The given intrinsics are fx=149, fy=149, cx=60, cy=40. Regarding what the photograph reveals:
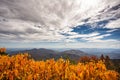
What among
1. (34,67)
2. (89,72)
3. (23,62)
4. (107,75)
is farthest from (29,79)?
(107,75)

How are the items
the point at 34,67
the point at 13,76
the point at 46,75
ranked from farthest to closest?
the point at 34,67 < the point at 46,75 < the point at 13,76

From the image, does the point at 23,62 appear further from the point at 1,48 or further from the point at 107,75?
the point at 1,48

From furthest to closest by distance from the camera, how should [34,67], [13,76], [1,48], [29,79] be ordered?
[1,48], [34,67], [13,76], [29,79]

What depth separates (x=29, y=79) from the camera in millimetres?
8898

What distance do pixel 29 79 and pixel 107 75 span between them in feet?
16.9

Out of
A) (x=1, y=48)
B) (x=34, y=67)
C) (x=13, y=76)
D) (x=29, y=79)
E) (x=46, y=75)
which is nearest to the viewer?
(x=29, y=79)

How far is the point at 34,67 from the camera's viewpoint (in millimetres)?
11031

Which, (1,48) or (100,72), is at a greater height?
(1,48)

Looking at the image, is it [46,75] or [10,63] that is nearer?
[46,75]

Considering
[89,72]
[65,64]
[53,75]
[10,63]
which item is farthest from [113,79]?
[10,63]

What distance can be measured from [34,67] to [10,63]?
6.31 ft

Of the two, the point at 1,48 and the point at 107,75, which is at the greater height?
the point at 1,48

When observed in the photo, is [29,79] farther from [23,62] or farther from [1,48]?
[1,48]

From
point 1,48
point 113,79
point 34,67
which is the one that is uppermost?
point 1,48
